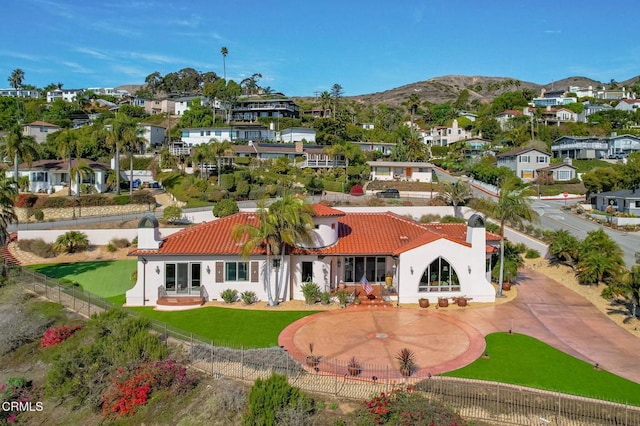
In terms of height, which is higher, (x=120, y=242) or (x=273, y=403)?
(x=120, y=242)

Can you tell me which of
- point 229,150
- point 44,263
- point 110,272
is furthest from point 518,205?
point 229,150

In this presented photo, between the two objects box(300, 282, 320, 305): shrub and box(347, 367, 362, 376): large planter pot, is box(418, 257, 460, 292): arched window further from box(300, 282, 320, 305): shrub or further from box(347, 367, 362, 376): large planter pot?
box(347, 367, 362, 376): large planter pot

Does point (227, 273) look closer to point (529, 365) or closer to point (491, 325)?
point (491, 325)

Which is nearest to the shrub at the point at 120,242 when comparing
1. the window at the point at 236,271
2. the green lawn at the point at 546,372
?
the window at the point at 236,271

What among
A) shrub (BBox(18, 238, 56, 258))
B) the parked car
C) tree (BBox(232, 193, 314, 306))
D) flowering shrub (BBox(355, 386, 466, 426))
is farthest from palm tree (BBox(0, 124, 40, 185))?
flowering shrub (BBox(355, 386, 466, 426))

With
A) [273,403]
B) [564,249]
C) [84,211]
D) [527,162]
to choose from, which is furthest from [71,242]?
[527,162]

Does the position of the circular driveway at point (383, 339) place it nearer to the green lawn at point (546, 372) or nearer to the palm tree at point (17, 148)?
the green lawn at point (546, 372)

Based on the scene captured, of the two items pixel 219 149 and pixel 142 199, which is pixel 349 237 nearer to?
pixel 142 199

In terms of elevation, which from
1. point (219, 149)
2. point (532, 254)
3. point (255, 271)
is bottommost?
point (532, 254)
